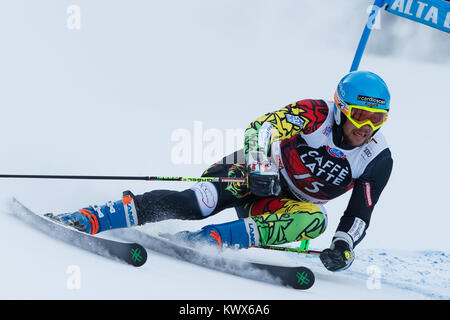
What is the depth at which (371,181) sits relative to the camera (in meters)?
3.42

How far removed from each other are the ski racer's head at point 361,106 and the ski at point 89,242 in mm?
1407

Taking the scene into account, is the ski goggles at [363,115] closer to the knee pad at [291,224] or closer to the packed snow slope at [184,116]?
the knee pad at [291,224]

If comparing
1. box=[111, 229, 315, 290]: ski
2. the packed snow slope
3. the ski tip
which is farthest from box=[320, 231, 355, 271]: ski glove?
the ski tip

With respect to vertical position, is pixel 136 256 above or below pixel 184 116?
below

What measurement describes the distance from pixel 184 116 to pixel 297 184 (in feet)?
12.9

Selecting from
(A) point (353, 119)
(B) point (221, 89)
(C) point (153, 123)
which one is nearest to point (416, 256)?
(A) point (353, 119)

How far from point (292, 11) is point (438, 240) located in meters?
6.69

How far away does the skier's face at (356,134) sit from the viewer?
129 inches

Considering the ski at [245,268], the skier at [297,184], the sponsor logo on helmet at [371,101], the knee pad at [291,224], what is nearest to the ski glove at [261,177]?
the skier at [297,184]

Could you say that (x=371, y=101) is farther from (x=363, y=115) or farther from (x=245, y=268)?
(x=245, y=268)

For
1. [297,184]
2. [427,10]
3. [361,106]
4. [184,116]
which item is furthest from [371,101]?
[184,116]

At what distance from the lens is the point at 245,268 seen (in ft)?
9.76

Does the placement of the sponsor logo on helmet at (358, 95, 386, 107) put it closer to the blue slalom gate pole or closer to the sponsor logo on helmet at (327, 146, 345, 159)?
the sponsor logo on helmet at (327, 146, 345, 159)

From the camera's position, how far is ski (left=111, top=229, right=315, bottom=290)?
2883 millimetres
